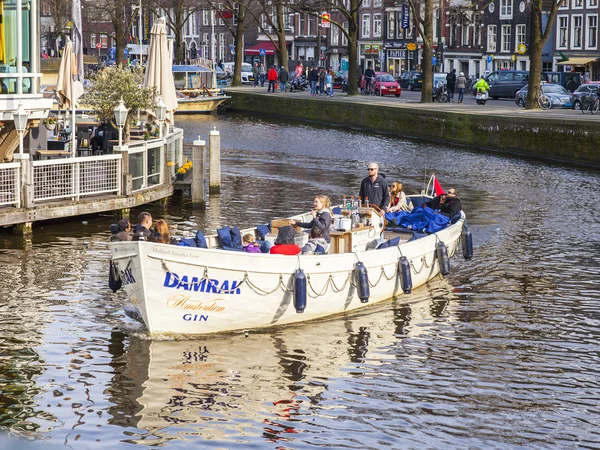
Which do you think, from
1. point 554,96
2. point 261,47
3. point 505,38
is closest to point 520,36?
point 505,38

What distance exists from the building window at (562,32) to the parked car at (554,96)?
25030mm

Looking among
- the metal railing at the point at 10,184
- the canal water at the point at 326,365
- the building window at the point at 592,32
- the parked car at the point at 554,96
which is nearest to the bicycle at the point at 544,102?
the parked car at the point at 554,96

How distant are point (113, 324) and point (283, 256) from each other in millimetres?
2629

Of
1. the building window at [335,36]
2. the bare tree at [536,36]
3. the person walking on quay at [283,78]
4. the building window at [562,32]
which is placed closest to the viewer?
the bare tree at [536,36]

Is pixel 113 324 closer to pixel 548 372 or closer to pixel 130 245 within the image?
pixel 130 245

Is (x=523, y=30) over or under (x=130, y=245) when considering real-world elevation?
over

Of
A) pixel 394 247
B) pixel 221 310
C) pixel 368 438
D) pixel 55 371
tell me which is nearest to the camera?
pixel 368 438

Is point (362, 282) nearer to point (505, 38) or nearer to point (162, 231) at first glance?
point (162, 231)

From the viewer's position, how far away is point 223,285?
15297 millimetres

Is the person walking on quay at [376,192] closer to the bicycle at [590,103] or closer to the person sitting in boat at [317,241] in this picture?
the person sitting in boat at [317,241]

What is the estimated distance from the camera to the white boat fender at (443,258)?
63.5 ft

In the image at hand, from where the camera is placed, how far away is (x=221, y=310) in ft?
50.7

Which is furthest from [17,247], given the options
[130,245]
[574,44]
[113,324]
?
[574,44]

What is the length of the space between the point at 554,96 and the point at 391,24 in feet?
155
